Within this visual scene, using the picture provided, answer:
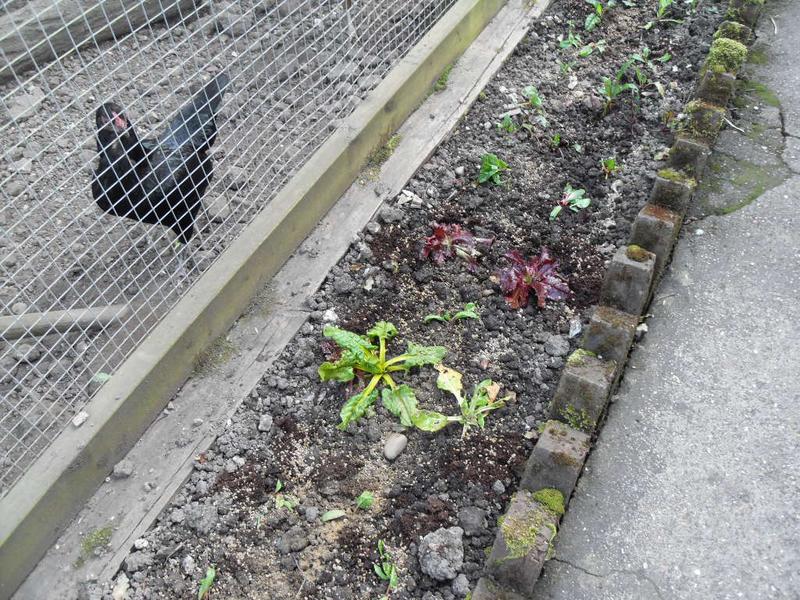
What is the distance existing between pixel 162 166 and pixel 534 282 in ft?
4.93

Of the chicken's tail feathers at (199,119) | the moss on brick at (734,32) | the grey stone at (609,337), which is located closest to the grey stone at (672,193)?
the grey stone at (609,337)

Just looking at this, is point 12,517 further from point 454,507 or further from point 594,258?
point 594,258

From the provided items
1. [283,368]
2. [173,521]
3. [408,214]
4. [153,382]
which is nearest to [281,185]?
[408,214]

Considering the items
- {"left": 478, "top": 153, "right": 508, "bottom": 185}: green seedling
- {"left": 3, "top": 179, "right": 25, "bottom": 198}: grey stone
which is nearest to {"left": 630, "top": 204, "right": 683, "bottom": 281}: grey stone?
{"left": 478, "top": 153, "right": 508, "bottom": 185}: green seedling

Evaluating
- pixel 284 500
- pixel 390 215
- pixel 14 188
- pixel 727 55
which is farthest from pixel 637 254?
pixel 14 188

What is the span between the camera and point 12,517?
2021 mm

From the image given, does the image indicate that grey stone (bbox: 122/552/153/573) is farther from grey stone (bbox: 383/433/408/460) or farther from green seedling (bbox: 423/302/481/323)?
green seedling (bbox: 423/302/481/323)

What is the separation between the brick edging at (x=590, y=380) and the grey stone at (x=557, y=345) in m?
0.15

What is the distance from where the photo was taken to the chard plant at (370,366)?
2.48 meters

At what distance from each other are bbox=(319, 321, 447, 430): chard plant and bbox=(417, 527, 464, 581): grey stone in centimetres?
50

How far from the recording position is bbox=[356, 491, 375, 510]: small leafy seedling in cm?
225

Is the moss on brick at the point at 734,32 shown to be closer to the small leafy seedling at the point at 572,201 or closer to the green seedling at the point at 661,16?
the green seedling at the point at 661,16

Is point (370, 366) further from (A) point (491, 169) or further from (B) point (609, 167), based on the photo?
(B) point (609, 167)

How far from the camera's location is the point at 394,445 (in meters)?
2.39
